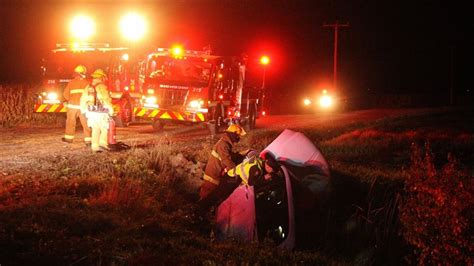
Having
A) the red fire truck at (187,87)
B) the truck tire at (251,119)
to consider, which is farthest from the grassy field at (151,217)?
the truck tire at (251,119)

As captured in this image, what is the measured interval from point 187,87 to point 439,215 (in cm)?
916

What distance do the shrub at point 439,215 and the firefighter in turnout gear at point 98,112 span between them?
614 centimetres

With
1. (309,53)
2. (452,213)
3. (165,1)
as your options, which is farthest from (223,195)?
(309,53)

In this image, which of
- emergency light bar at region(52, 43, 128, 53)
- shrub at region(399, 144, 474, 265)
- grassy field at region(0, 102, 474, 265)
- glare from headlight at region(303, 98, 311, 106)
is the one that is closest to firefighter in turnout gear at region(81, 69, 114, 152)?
grassy field at region(0, 102, 474, 265)

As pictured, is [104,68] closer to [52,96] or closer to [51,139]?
[52,96]

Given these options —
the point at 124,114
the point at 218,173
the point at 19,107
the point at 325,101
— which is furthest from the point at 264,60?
the point at 325,101

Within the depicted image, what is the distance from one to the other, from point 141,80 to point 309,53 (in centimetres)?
4000

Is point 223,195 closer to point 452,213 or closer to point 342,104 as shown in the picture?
point 452,213

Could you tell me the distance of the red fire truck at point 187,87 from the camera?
14.5 metres

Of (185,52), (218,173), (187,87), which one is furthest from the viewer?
(185,52)

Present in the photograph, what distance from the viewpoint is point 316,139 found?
16141 millimetres

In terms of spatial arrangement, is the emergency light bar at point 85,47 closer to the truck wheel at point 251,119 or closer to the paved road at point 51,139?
the paved road at point 51,139

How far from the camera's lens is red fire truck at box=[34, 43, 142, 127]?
620 inches

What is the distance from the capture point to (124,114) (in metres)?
16.0
